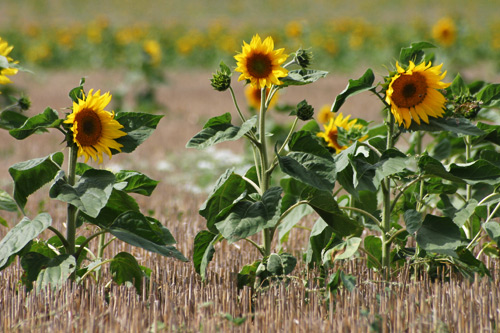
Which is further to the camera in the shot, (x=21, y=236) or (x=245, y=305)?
(x=245, y=305)

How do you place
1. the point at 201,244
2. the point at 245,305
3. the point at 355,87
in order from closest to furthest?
the point at 245,305, the point at 355,87, the point at 201,244

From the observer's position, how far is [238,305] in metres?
2.38

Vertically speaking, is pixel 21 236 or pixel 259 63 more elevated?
pixel 259 63

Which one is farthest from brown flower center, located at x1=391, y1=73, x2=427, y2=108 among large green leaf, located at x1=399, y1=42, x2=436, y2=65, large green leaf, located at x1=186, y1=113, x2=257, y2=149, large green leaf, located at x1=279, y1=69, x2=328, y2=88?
large green leaf, located at x1=186, y1=113, x2=257, y2=149

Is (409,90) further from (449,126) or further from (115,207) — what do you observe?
(115,207)

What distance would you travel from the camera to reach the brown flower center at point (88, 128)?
7.82ft

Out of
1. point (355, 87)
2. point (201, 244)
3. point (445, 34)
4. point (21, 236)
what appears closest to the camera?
point (21, 236)

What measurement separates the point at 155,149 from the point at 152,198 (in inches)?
97.4

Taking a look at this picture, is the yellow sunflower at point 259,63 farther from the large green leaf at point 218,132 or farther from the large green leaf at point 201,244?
the large green leaf at point 201,244

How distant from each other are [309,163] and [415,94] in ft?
1.60

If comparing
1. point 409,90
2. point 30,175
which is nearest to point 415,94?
point 409,90

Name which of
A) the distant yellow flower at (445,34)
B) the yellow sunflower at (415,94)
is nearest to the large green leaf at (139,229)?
the yellow sunflower at (415,94)

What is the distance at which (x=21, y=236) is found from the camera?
2264 mm

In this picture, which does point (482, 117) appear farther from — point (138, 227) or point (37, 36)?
point (37, 36)
